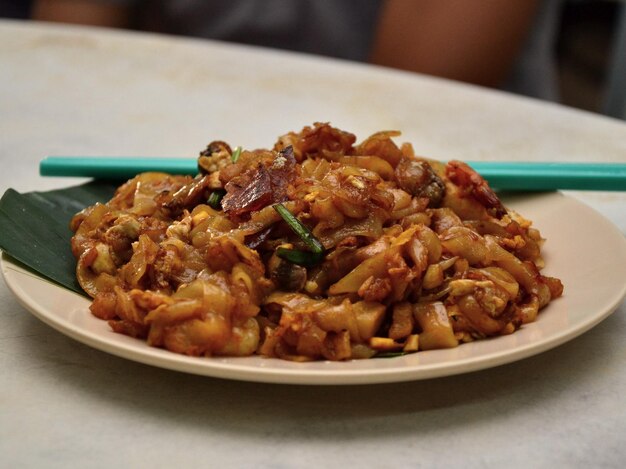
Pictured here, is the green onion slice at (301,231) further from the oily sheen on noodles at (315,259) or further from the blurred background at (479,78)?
the blurred background at (479,78)

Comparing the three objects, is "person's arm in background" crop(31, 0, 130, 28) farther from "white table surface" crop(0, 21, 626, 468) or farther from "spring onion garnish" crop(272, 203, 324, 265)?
"spring onion garnish" crop(272, 203, 324, 265)

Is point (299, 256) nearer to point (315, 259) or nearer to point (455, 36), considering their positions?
point (315, 259)

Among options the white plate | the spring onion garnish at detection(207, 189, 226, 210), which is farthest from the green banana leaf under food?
the spring onion garnish at detection(207, 189, 226, 210)

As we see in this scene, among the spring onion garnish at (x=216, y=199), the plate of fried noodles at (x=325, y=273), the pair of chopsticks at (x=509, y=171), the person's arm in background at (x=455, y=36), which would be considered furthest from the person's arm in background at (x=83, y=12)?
the spring onion garnish at (x=216, y=199)

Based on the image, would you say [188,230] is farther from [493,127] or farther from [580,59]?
[580,59]

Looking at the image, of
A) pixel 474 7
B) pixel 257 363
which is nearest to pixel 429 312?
pixel 257 363

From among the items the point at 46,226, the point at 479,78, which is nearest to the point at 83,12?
the point at 479,78
